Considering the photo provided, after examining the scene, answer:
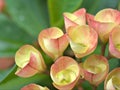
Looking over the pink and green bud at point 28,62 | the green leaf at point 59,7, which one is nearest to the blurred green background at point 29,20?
the green leaf at point 59,7

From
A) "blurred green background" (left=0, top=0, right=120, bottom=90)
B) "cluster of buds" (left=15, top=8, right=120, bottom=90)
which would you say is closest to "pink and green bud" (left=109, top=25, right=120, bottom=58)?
"cluster of buds" (left=15, top=8, right=120, bottom=90)

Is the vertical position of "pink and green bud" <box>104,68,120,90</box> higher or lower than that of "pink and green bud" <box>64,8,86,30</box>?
lower

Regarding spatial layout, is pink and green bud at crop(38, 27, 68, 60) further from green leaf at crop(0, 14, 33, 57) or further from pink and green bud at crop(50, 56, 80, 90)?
green leaf at crop(0, 14, 33, 57)

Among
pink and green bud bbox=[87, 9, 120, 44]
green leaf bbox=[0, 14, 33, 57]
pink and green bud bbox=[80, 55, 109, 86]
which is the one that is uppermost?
pink and green bud bbox=[87, 9, 120, 44]

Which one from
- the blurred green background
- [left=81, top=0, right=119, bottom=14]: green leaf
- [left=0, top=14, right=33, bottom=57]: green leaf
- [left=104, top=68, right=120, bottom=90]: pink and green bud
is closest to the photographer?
[left=104, top=68, right=120, bottom=90]: pink and green bud

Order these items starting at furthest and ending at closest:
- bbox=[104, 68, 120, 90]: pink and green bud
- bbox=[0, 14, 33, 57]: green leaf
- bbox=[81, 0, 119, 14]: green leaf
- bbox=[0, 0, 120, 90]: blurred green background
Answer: bbox=[0, 14, 33, 57]: green leaf, bbox=[81, 0, 119, 14]: green leaf, bbox=[0, 0, 120, 90]: blurred green background, bbox=[104, 68, 120, 90]: pink and green bud

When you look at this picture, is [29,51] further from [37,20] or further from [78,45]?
[37,20]

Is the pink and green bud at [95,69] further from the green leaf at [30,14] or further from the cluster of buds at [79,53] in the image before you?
the green leaf at [30,14]
